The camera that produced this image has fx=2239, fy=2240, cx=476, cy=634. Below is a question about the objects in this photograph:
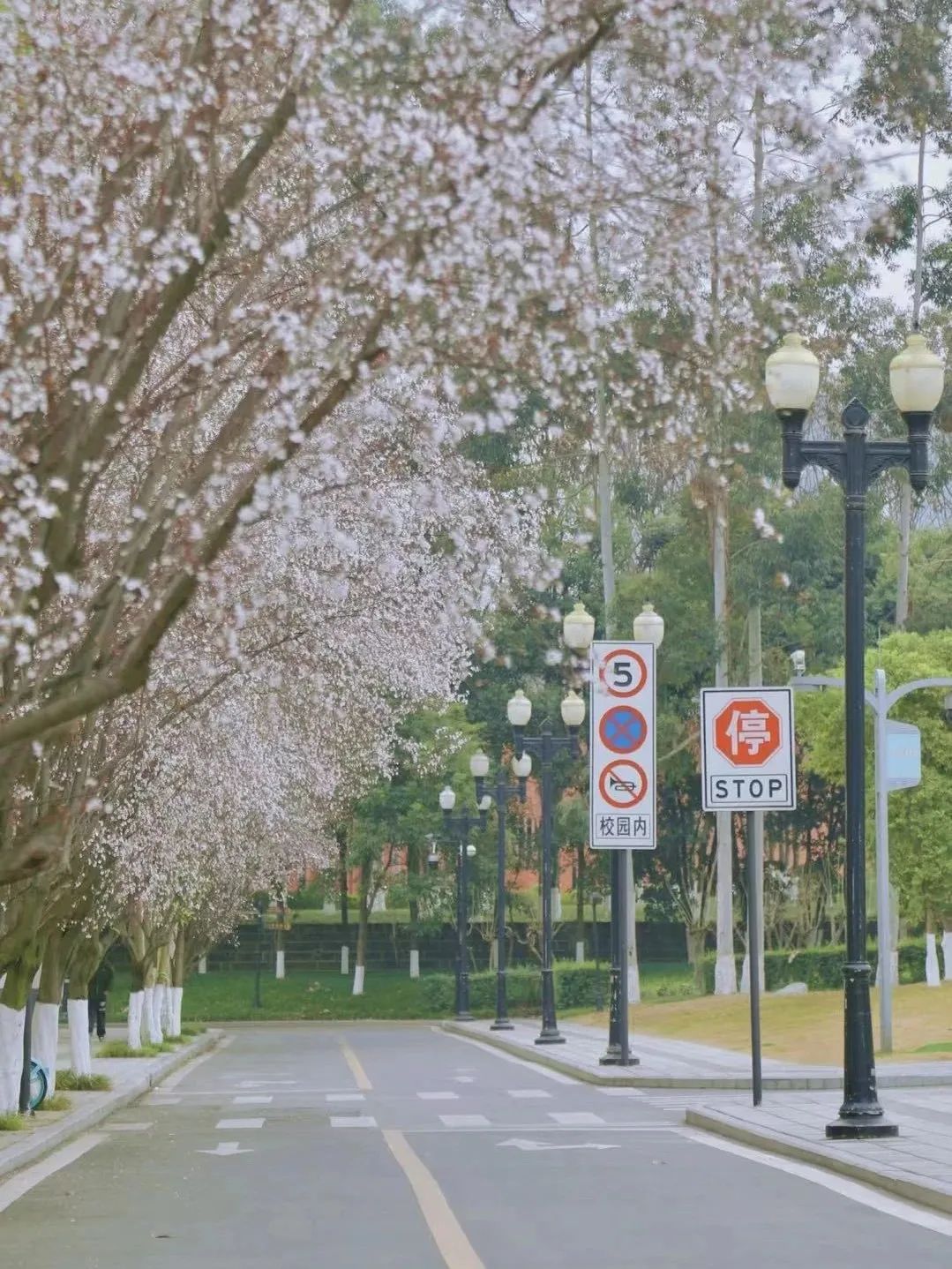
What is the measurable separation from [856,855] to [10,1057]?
30.5 ft

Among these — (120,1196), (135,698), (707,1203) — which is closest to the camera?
(707,1203)

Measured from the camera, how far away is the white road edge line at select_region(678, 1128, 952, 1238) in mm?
12008

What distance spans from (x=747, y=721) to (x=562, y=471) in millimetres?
30706

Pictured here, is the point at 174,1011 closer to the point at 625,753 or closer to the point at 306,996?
the point at 306,996

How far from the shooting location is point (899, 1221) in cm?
1196

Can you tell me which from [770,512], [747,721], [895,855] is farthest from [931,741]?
[747,721]

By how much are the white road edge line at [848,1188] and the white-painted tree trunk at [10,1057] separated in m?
7.13

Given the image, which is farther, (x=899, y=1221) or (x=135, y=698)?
(x=135, y=698)

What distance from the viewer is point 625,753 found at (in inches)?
1149

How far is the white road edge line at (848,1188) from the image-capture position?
12.0 meters

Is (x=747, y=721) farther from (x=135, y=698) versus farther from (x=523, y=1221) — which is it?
(x=523, y=1221)

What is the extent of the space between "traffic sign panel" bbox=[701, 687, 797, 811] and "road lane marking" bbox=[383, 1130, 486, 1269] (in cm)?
467

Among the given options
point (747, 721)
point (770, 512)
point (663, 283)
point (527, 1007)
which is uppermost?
point (770, 512)

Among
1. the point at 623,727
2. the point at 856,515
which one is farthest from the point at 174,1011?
the point at 856,515
